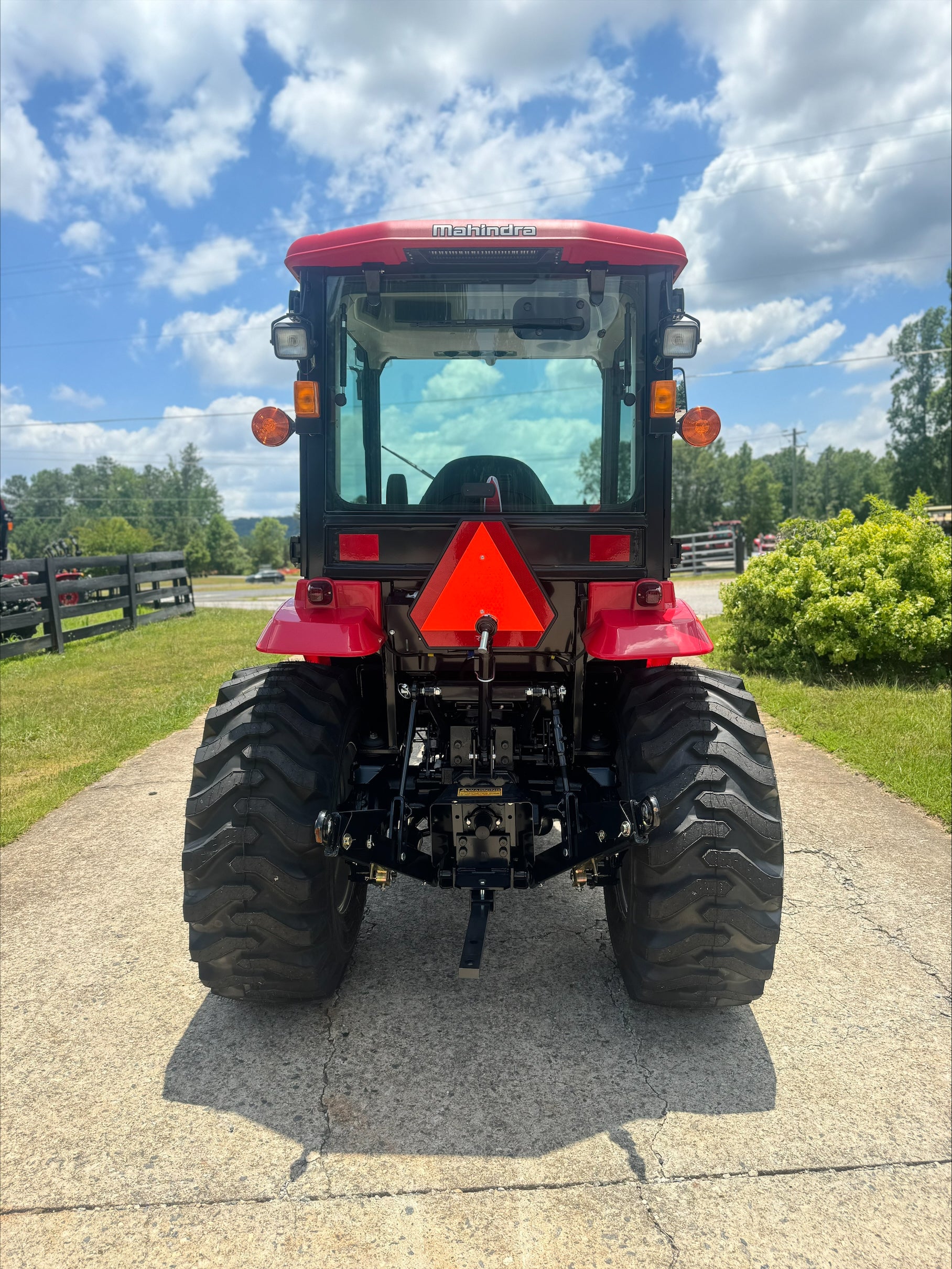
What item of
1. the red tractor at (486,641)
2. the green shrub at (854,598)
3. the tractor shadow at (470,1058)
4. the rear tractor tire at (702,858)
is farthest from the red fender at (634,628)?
the green shrub at (854,598)

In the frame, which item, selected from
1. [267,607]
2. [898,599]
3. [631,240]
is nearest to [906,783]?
[898,599]

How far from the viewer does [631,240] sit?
263 cm

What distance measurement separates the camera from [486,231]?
8.63 feet

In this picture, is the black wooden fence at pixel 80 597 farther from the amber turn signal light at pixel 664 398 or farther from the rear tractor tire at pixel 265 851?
the amber turn signal light at pixel 664 398

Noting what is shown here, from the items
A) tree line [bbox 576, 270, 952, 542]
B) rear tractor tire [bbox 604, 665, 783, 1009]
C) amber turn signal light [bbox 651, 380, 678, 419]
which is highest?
tree line [bbox 576, 270, 952, 542]

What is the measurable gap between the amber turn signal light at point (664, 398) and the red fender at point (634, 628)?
59cm

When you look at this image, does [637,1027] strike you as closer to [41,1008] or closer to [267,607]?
[41,1008]

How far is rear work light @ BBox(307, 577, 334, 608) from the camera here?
2.88 m

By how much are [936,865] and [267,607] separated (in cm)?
1948

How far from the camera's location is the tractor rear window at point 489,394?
2846mm

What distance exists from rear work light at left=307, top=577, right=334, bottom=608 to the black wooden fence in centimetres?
921

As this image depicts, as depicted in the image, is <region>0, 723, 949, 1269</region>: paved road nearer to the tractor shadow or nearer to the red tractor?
the tractor shadow

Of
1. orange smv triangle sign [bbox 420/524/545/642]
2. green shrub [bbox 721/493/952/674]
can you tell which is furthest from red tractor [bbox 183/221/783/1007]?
green shrub [bbox 721/493/952/674]

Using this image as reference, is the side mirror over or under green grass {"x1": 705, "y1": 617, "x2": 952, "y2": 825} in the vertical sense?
over
